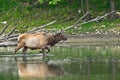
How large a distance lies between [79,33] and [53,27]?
2.54 m

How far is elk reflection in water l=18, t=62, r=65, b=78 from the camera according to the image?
744 inches

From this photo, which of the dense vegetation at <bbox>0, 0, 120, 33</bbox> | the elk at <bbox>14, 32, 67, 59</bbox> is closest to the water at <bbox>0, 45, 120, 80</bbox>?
the elk at <bbox>14, 32, 67, 59</bbox>

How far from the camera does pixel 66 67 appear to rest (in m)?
20.7

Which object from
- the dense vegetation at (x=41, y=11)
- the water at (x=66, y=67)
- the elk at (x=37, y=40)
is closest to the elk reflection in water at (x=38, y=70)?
the water at (x=66, y=67)

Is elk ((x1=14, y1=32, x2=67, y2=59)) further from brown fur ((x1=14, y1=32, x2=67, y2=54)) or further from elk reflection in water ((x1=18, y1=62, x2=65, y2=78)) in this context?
elk reflection in water ((x1=18, y1=62, x2=65, y2=78))

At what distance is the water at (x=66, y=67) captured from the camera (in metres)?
18.1

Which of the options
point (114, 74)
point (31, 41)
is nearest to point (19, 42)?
point (31, 41)

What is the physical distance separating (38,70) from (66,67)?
1.12 metres

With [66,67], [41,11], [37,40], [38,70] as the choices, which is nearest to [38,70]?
[38,70]

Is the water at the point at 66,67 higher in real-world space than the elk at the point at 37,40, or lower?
lower

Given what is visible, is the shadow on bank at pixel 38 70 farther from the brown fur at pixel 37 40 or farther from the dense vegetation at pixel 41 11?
the dense vegetation at pixel 41 11

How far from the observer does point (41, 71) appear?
19.8 meters

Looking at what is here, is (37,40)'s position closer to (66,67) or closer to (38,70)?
(66,67)

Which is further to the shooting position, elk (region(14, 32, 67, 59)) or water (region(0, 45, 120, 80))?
elk (region(14, 32, 67, 59))
